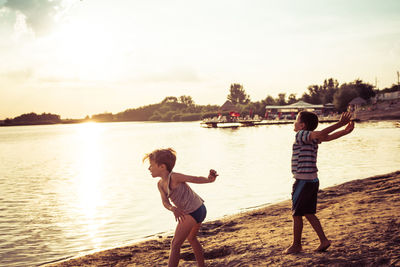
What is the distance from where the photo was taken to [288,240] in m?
5.19

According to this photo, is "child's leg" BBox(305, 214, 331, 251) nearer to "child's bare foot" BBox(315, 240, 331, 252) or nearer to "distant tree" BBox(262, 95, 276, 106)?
"child's bare foot" BBox(315, 240, 331, 252)

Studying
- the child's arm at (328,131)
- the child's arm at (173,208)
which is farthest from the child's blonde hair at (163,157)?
the child's arm at (328,131)

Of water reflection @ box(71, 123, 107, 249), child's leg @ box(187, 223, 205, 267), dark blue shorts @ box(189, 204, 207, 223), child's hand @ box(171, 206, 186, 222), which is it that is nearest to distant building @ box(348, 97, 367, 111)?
water reflection @ box(71, 123, 107, 249)

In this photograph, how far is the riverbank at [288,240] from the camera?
13.6 ft

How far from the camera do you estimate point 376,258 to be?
3924mm

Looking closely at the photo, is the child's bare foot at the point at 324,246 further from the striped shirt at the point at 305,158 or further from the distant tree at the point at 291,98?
the distant tree at the point at 291,98

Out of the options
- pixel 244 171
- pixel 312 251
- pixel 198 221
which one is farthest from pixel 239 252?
pixel 244 171

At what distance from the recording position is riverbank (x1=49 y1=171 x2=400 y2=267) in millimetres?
4152

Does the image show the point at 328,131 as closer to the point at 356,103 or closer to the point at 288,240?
the point at 288,240

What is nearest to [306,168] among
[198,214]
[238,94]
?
[198,214]

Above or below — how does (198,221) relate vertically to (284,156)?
above

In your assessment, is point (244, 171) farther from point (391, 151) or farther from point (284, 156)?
point (391, 151)

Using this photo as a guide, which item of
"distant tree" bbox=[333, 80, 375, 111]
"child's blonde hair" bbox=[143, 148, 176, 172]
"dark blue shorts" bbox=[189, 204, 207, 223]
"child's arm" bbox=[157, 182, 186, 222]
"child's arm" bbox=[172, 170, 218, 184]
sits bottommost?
"dark blue shorts" bbox=[189, 204, 207, 223]

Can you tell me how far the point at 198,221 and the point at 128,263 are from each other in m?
2.47
